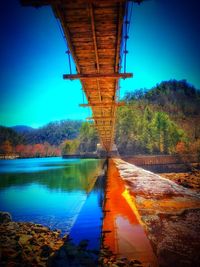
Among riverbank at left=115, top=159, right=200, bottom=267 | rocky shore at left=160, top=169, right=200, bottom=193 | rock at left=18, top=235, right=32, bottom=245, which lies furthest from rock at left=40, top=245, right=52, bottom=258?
rocky shore at left=160, top=169, right=200, bottom=193

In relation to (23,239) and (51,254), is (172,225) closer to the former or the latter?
(51,254)

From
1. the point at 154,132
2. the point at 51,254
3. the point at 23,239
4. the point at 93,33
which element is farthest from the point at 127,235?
the point at 154,132

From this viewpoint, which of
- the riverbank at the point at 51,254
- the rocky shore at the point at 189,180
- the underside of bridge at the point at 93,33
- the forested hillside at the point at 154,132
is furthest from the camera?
the forested hillside at the point at 154,132

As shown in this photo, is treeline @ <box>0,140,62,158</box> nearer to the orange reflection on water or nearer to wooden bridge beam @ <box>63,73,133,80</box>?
wooden bridge beam @ <box>63,73,133,80</box>

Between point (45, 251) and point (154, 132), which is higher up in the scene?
point (154, 132)

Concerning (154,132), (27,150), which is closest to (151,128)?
(154,132)

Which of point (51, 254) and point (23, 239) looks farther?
point (23, 239)

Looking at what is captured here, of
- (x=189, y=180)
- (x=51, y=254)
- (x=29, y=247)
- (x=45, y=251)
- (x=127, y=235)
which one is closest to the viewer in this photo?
(x=127, y=235)

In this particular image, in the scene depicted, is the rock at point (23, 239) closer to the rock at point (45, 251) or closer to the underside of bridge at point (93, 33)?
the rock at point (45, 251)

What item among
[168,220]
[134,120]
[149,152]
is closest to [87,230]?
[168,220]

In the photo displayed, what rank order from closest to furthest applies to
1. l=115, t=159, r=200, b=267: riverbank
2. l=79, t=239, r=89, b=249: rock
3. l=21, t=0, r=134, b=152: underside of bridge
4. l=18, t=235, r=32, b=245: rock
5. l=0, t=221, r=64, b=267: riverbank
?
1. l=115, t=159, r=200, b=267: riverbank
2. l=0, t=221, r=64, b=267: riverbank
3. l=21, t=0, r=134, b=152: underside of bridge
4. l=79, t=239, r=89, b=249: rock
5. l=18, t=235, r=32, b=245: rock

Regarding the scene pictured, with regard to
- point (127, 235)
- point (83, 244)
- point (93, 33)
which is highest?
point (93, 33)

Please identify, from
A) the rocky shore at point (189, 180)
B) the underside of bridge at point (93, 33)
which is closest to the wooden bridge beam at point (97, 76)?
the underside of bridge at point (93, 33)

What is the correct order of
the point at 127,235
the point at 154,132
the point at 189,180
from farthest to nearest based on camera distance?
the point at 154,132, the point at 189,180, the point at 127,235
